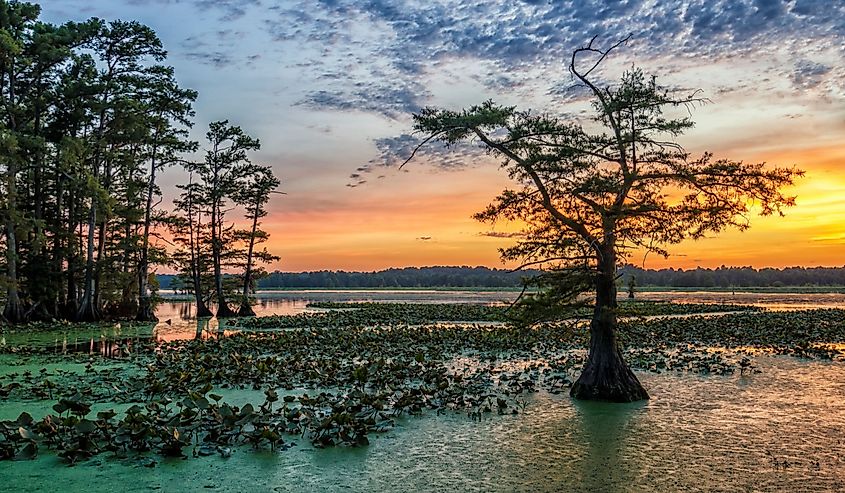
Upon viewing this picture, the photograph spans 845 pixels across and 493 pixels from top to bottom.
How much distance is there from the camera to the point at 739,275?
122 m

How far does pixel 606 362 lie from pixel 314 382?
5335mm

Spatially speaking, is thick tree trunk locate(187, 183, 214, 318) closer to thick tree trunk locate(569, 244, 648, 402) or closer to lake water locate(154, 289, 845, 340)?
lake water locate(154, 289, 845, 340)

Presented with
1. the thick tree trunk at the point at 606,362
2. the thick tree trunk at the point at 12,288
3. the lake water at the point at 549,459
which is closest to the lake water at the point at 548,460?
the lake water at the point at 549,459

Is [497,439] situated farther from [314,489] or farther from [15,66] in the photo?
[15,66]

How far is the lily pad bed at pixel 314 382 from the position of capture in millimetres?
7227

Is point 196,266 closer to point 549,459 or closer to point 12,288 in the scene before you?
point 12,288

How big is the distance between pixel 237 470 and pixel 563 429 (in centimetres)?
428

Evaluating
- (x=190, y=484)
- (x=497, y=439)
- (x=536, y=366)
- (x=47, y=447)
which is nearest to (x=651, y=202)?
(x=536, y=366)

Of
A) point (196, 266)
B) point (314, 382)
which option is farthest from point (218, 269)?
point (314, 382)

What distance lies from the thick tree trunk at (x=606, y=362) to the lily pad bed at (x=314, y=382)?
854 millimetres

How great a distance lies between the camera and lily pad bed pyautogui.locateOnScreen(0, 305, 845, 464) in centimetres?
723

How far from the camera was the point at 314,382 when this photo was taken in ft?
38.6

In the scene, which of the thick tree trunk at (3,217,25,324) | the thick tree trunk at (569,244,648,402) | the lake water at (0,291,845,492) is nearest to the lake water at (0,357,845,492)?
the lake water at (0,291,845,492)

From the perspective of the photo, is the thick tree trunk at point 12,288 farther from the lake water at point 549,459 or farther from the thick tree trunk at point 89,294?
the lake water at point 549,459
